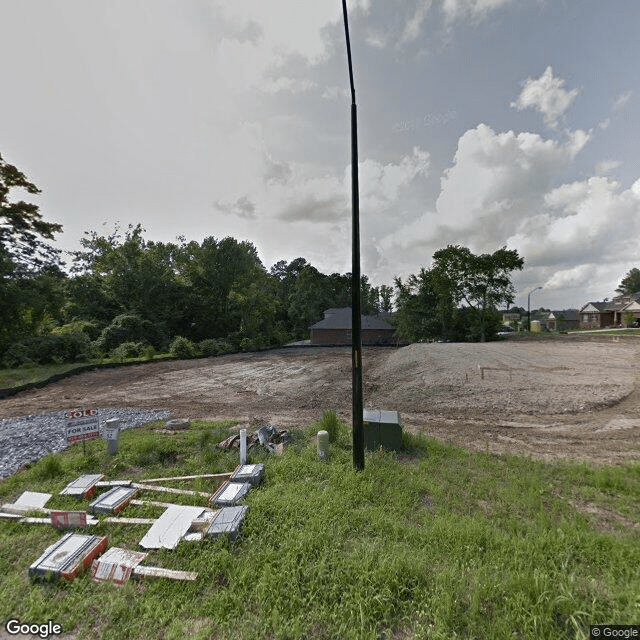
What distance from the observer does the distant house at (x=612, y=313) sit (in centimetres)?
5116

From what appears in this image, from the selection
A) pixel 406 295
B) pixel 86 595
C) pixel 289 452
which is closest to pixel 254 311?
pixel 406 295

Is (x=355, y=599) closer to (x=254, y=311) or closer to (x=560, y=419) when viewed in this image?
(x=560, y=419)

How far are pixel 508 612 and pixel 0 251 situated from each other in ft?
89.0

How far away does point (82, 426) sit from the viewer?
17.8 feet

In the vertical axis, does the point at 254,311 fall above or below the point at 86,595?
above

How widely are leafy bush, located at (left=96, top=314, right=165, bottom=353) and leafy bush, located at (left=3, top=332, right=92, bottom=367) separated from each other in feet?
11.0

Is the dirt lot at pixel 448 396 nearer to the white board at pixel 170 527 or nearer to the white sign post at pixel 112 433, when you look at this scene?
the white sign post at pixel 112 433

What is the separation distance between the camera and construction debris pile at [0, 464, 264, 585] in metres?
2.83

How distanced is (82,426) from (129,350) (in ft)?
72.5

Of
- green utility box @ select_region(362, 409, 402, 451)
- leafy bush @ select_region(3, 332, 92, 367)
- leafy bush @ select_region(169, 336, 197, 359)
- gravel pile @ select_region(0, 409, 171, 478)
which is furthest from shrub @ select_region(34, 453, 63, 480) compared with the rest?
leafy bush @ select_region(169, 336, 197, 359)

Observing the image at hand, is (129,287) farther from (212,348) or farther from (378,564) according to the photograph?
(378,564)

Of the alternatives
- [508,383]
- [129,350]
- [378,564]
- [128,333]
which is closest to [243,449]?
[378,564]

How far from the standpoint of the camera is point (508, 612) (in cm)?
235

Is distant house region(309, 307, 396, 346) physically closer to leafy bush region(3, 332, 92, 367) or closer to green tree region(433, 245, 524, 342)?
green tree region(433, 245, 524, 342)
